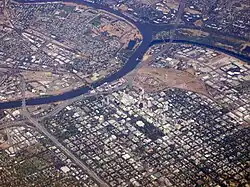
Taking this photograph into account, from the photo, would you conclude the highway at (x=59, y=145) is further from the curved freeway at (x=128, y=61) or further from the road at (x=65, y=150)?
the curved freeway at (x=128, y=61)

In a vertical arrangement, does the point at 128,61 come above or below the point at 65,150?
above

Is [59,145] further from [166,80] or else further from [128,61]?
[128,61]

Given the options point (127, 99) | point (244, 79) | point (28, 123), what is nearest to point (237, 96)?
point (244, 79)

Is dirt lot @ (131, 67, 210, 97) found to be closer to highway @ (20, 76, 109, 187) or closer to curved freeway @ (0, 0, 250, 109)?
curved freeway @ (0, 0, 250, 109)

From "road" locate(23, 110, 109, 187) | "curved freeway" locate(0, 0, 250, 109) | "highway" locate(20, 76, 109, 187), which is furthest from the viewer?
"curved freeway" locate(0, 0, 250, 109)

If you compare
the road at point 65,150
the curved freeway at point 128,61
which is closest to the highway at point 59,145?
the road at point 65,150

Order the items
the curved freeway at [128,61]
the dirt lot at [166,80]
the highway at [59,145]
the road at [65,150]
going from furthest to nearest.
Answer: the dirt lot at [166,80] → the curved freeway at [128,61] → the highway at [59,145] → the road at [65,150]

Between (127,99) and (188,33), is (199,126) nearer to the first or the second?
(127,99)

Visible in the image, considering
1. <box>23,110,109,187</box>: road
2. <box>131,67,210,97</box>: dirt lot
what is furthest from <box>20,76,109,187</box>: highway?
<box>131,67,210,97</box>: dirt lot

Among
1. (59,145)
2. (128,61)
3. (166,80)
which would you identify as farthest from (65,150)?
(128,61)

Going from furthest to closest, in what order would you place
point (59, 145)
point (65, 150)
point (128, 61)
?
point (128, 61)
point (59, 145)
point (65, 150)

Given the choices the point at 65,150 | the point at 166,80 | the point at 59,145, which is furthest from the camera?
the point at 166,80
